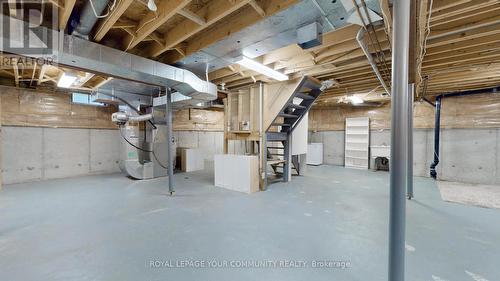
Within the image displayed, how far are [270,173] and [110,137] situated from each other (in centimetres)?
496

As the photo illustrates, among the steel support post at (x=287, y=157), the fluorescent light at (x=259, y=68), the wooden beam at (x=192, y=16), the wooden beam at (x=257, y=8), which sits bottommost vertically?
the steel support post at (x=287, y=157)

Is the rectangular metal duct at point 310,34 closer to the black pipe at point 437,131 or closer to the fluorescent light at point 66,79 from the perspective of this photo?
the fluorescent light at point 66,79

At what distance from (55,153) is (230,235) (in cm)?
575

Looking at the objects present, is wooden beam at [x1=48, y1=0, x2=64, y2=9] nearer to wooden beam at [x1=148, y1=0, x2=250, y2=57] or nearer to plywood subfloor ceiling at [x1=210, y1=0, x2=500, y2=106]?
wooden beam at [x1=148, y1=0, x2=250, y2=57]

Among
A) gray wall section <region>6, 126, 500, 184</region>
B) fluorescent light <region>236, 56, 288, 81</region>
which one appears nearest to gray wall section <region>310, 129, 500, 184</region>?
gray wall section <region>6, 126, 500, 184</region>

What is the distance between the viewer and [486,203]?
3.57 meters

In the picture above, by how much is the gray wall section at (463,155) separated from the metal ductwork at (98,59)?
21.3 ft

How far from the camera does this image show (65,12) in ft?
6.35

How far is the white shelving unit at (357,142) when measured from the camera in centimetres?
736

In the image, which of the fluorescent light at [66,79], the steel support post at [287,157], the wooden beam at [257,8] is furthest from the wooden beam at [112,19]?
the steel support post at [287,157]

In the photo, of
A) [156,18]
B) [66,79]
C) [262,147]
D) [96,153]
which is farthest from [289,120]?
[96,153]

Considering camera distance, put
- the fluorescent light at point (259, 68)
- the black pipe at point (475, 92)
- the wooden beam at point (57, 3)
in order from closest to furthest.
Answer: the wooden beam at point (57, 3) < the fluorescent light at point (259, 68) < the black pipe at point (475, 92)

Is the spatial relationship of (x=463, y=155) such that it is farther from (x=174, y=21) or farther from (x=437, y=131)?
(x=174, y=21)

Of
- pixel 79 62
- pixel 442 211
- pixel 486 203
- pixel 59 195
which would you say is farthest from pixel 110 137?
pixel 486 203
